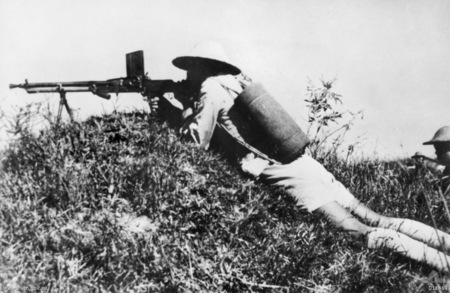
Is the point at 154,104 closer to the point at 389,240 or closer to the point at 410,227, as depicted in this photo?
the point at 389,240

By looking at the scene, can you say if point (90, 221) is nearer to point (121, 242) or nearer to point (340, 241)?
point (121, 242)

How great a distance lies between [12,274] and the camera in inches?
89.7

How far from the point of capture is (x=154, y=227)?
9.26 feet

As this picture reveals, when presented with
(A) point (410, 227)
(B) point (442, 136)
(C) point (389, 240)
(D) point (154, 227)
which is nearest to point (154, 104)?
(D) point (154, 227)

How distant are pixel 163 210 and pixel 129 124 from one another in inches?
46.3

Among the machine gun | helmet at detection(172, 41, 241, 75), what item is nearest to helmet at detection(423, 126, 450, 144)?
helmet at detection(172, 41, 241, 75)

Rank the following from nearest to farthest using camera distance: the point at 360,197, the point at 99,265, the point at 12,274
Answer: the point at 12,274 < the point at 99,265 < the point at 360,197

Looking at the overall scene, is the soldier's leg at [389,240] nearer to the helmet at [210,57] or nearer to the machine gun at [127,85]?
the helmet at [210,57]

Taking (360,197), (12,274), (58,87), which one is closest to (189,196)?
(12,274)

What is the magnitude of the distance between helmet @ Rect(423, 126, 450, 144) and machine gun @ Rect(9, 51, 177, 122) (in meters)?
4.17

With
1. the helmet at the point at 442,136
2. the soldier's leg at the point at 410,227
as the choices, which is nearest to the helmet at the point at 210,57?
the soldier's leg at the point at 410,227

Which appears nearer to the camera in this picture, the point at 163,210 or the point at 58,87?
the point at 163,210

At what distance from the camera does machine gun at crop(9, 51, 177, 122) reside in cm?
462

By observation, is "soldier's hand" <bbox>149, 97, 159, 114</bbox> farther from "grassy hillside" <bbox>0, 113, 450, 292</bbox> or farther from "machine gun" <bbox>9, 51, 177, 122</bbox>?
"grassy hillside" <bbox>0, 113, 450, 292</bbox>
